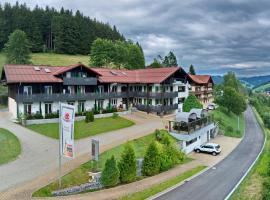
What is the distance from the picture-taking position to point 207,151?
139 ft

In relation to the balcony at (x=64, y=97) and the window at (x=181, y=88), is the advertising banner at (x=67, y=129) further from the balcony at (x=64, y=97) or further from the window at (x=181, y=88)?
the window at (x=181, y=88)

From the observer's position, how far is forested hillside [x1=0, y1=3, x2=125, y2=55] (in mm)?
117312

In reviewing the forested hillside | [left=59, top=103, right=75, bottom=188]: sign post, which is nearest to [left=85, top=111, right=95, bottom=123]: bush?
[left=59, top=103, right=75, bottom=188]: sign post

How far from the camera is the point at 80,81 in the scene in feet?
163

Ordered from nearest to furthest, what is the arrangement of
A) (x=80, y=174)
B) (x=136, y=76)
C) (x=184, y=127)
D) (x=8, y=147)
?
(x=80, y=174) → (x=8, y=147) → (x=184, y=127) → (x=136, y=76)

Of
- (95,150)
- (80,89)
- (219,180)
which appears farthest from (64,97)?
(219,180)

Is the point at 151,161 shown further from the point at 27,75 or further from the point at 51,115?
the point at 27,75

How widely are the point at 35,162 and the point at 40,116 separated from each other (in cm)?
1834

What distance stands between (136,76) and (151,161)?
34846 mm

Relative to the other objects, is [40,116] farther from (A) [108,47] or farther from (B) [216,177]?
(A) [108,47]

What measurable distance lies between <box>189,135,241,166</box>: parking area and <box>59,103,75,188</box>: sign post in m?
20.2

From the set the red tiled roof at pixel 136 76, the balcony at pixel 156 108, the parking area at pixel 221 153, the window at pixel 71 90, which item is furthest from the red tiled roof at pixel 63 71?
the parking area at pixel 221 153

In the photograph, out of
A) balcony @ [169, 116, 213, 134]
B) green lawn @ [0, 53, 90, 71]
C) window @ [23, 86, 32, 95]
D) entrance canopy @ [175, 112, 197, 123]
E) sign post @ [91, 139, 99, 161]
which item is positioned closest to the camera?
sign post @ [91, 139, 99, 161]

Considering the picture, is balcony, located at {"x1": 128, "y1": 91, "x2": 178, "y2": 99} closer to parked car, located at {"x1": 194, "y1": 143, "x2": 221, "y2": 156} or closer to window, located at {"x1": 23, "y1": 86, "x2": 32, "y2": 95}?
parked car, located at {"x1": 194, "y1": 143, "x2": 221, "y2": 156}
